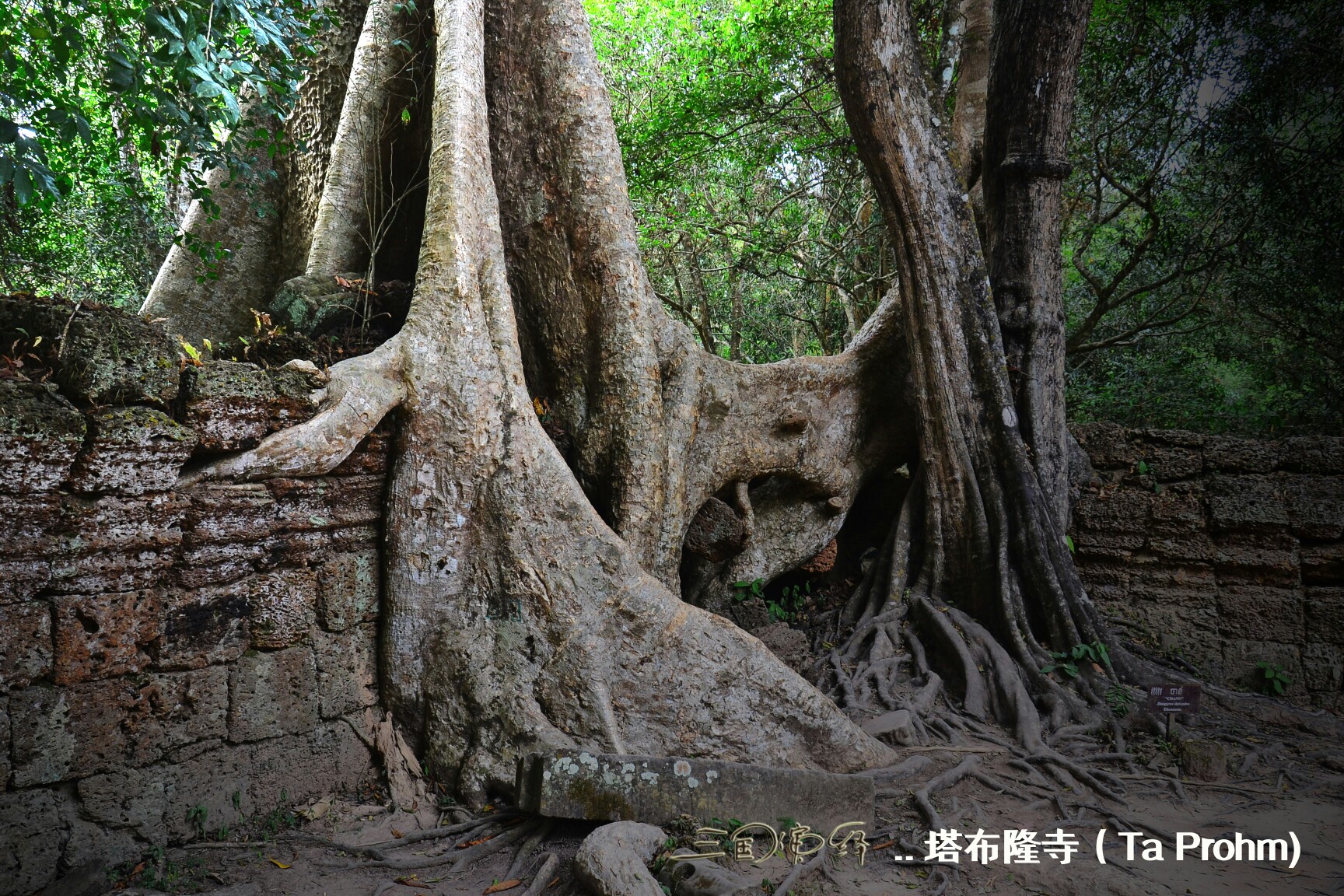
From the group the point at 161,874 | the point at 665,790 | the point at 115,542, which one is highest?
the point at 115,542

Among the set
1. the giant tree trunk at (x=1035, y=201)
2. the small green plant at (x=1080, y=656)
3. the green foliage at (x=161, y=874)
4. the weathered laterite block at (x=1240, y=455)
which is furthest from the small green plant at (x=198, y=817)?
the weathered laterite block at (x=1240, y=455)

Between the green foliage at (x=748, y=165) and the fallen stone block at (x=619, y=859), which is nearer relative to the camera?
the fallen stone block at (x=619, y=859)

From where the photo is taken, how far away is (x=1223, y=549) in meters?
4.93

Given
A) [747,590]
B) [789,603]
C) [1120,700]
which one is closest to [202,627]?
[747,590]

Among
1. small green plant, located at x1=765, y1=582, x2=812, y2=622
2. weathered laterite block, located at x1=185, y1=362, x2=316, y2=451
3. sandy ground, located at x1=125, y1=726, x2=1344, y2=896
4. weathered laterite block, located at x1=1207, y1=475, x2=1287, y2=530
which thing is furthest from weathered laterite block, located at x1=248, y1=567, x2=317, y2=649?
weathered laterite block, located at x1=1207, y1=475, x2=1287, y2=530

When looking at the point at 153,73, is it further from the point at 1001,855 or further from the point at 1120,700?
the point at 1120,700

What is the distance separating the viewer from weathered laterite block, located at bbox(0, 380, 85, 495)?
240 centimetres

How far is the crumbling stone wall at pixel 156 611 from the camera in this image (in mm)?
2465

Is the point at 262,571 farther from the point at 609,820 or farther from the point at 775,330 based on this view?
the point at 775,330

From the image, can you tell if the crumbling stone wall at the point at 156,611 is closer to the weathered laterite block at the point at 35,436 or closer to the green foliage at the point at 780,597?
the weathered laterite block at the point at 35,436

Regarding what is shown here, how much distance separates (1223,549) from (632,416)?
3702mm

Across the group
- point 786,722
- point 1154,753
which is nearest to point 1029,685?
point 1154,753

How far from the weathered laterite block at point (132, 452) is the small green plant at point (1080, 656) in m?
4.07

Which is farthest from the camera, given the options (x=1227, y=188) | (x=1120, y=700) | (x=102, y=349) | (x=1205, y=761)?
(x=1227, y=188)
